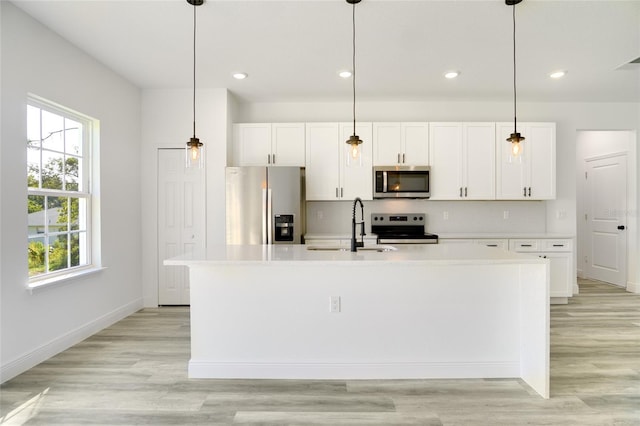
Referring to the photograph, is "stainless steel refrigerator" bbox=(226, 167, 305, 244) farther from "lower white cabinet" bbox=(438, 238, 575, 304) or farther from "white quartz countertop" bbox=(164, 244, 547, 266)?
"lower white cabinet" bbox=(438, 238, 575, 304)

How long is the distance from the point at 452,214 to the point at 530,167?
3.77 feet

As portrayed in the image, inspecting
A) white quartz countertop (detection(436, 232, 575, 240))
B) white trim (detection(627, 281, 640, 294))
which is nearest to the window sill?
white quartz countertop (detection(436, 232, 575, 240))

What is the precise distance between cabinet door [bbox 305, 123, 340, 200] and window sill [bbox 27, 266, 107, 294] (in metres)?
2.53

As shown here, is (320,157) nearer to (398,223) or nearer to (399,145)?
(399,145)

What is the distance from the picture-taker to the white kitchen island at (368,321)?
8.37ft

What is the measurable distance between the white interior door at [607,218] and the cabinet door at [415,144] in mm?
3229

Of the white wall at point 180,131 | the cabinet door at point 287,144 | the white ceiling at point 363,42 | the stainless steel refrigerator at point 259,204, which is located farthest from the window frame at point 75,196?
the cabinet door at point 287,144

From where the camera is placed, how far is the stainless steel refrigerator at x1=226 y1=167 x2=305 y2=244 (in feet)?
13.9

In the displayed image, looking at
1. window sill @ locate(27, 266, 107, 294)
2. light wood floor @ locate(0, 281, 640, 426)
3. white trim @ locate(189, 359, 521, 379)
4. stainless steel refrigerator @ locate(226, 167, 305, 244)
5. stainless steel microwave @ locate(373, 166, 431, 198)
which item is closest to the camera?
light wood floor @ locate(0, 281, 640, 426)

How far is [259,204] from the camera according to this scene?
4246mm

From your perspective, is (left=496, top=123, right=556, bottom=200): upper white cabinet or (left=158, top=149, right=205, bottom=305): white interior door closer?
(left=158, top=149, right=205, bottom=305): white interior door

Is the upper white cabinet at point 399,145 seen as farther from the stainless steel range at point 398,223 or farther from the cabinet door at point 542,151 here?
the cabinet door at point 542,151

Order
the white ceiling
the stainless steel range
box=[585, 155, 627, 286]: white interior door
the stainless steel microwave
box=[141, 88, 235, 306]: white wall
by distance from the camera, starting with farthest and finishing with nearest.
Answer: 1. box=[585, 155, 627, 286]: white interior door
2. the stainless steel range
3. the stainless steel microwave
4. box=[141, 88, 235, 306]: white wall
5. the white ceiling

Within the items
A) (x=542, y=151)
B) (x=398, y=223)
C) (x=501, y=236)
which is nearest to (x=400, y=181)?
(x=398, y=223)
